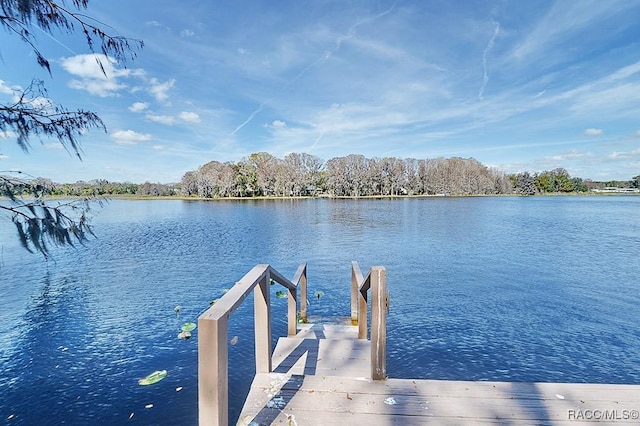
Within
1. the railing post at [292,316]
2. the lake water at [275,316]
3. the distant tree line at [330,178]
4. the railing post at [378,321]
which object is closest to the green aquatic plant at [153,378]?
the lake water at [275,316]

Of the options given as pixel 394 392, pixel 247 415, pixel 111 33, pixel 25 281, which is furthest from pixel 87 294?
pixel 394 392

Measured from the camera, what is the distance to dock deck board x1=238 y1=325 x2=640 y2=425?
2.19m

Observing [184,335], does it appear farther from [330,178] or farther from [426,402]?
[330,178]

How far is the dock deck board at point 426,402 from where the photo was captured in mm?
2193

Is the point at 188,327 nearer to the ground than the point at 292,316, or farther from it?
nearer to the ground

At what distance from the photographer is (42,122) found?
3.40 meters

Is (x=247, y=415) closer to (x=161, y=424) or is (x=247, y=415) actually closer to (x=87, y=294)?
(x=161, y=424)

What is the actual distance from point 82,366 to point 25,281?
726 centimetres

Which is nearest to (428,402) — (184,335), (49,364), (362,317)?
(362,317)

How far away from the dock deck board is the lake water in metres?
2.45

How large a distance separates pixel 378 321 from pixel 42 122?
386cm

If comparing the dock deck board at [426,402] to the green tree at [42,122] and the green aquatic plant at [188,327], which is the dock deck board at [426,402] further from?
the green aquatic plant at [188,327]

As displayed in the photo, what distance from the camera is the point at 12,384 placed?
16.3 feet

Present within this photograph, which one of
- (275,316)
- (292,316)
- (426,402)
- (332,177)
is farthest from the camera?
(332,177)
